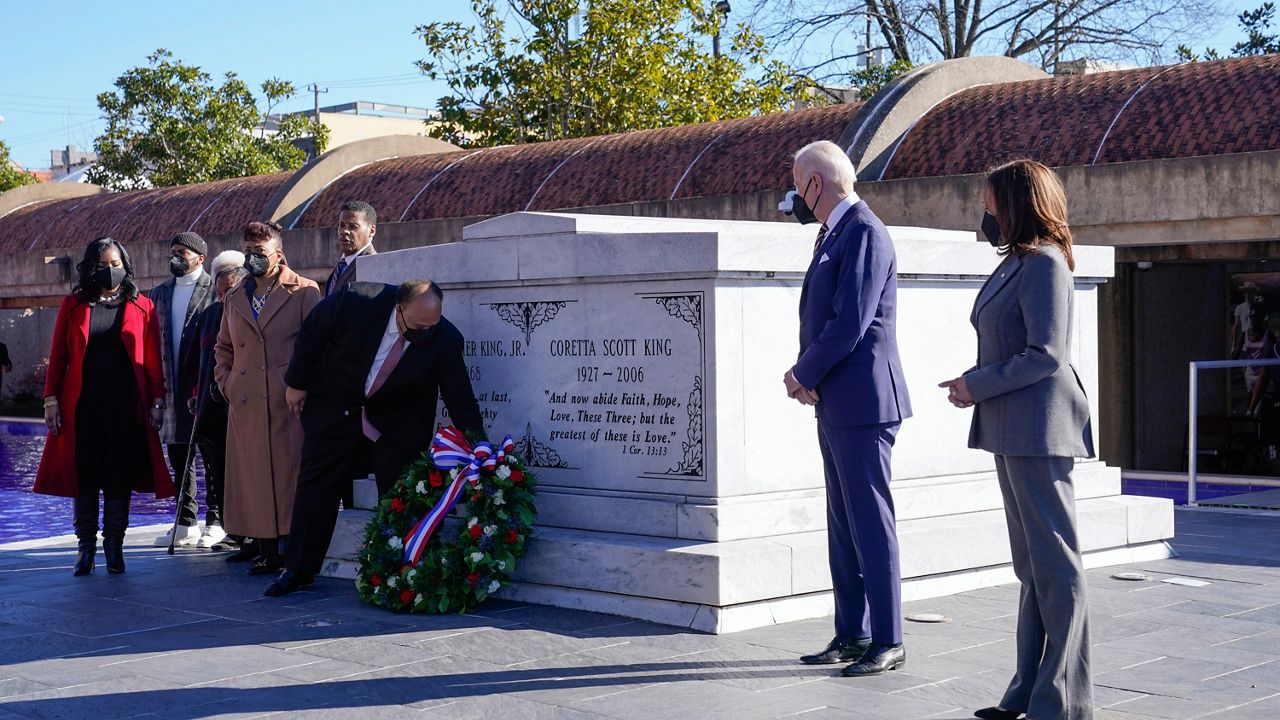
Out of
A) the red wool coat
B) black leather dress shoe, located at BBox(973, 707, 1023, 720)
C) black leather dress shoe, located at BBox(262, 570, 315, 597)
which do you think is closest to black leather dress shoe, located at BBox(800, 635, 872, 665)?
black leather dress shoe, located at BBox(973, 707, 1023, 720)

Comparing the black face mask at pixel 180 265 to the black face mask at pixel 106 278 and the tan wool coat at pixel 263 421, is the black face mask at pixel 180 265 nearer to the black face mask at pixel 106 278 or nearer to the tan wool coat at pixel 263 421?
the black face mask at pixel 106 278

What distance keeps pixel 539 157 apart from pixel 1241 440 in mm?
9128

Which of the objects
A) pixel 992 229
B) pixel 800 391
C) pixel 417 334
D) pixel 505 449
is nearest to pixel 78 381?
pixel 417 334

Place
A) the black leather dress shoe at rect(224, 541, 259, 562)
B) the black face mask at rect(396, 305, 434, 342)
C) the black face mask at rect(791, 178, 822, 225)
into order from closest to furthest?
the black face mask at rect(791, 178, 822, 225) < the black face mask at rect(396, 305, 434, 342) < the black leather dress shoe at rect(224, 541, 259, 562)

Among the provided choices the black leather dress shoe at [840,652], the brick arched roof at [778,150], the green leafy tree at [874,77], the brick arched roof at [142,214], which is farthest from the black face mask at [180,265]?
the green leafy tree at [874,77]

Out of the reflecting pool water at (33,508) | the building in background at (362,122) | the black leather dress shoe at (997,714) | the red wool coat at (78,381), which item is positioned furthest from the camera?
the building in background at (362,122)

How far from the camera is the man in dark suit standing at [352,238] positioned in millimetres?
8570

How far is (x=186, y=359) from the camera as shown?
31.6ft

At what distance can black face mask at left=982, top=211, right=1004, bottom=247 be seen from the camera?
519 cm

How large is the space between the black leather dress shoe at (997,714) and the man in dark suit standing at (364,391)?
132 inches

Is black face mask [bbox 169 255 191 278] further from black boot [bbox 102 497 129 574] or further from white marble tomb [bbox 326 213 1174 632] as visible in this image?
white marble tomb [bbox 326 213 1174 632]

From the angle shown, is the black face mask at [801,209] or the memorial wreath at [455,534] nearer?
the black face mask at [801,209]

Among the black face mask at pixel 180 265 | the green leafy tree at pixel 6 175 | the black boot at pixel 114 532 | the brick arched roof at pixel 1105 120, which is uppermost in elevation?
the green leafy tree at pixel 6 175

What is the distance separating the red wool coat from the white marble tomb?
4.62ft
